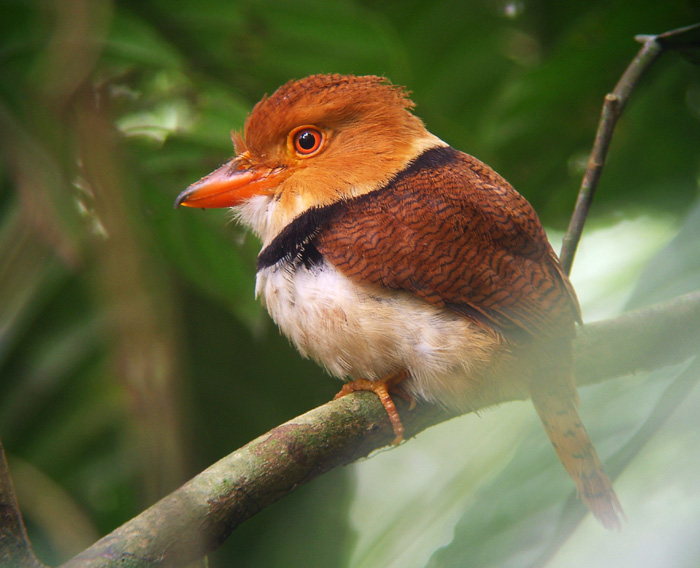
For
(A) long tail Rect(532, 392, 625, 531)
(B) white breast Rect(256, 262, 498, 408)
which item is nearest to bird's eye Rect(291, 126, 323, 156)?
(B) white breast Rect(256, 262, 498, 408)

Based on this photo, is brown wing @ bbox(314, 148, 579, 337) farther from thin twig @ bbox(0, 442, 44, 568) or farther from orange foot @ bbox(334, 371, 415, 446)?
thin twig @ bbox(0, 442, 44, 568)

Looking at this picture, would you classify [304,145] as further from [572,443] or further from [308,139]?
[572,443]

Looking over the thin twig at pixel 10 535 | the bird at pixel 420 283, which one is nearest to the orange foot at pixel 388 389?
the bird at pixel 420 283

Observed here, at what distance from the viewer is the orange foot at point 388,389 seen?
162 centimetres

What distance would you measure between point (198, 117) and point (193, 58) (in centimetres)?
23

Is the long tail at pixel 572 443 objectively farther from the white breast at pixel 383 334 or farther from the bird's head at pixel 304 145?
the bird's head at pixel 304 145

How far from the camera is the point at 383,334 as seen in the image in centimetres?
163

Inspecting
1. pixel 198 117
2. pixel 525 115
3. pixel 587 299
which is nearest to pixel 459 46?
pixel 525 115

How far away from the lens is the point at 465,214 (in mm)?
1687

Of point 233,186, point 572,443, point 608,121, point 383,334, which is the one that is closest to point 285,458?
point 383,334

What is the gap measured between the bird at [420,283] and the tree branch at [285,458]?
9 centimetres

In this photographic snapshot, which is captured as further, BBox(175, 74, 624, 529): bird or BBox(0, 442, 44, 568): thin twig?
BBox(175, 74, 624, 529): bird

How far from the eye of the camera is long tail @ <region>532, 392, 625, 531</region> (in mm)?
816

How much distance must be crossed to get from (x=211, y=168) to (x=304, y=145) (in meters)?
0.57
